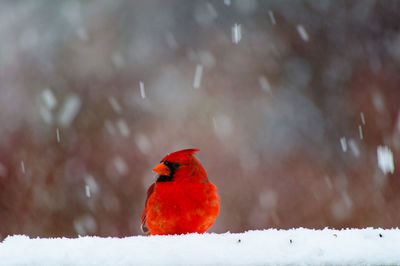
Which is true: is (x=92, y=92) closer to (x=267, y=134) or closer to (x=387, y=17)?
(x=267, y=134)

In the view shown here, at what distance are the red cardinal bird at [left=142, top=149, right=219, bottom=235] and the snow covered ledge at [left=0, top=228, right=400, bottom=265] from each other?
56 cm

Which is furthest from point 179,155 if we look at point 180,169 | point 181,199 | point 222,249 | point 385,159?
point 385,159

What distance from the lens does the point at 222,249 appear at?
0.73 meters

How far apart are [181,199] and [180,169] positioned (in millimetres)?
135

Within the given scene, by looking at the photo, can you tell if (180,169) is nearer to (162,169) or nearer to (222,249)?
(162,169)

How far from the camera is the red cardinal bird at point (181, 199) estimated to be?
4.49 feet

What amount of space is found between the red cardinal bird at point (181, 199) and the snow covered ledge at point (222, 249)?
0.56 meters

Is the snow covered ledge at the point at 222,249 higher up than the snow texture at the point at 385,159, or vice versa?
the snow covered ledge at the point at 222,249

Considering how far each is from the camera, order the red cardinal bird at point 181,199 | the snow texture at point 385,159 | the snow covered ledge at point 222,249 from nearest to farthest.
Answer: the snow covered ledge at point 222,249 → the red cardinal bird at point 181,199 → the snow texture at point 385,159

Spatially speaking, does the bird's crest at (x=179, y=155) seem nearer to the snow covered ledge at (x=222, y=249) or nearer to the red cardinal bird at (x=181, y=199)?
the red cardinal bird at (x=181, y=199)

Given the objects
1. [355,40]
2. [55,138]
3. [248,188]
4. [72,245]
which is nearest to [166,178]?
[72,245]

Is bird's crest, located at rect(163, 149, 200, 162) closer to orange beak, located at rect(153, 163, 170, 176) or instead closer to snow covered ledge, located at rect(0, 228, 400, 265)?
orange beak, located at rect(153, 163, 170, 176)

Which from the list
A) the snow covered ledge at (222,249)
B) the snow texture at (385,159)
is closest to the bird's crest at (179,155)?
the snow covered ledge at (222,249)

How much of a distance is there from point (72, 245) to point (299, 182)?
3378 millimetres
